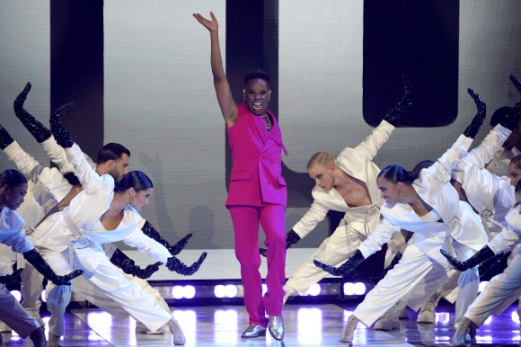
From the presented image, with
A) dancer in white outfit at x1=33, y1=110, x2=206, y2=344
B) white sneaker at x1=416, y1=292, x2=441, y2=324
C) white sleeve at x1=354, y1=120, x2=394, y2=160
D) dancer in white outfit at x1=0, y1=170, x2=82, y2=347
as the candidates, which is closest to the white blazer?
white sleeve at x1=354, y1=120, x2=394, y2=160

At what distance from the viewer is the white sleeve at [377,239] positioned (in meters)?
5.64

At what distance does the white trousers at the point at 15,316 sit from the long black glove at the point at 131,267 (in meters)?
0.90

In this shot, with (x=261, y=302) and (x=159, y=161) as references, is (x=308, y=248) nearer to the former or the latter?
(x=159, y=161)

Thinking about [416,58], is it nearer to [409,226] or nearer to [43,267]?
[409,226]

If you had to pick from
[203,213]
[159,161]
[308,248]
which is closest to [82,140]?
[159,161]

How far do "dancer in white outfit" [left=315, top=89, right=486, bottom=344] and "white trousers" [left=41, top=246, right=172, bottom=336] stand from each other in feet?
3.29

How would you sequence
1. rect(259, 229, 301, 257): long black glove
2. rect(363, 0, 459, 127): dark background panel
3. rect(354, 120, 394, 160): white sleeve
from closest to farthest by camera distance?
1. rect(259, 229, 301, 257): long black glove
2. rect(354, 120, 394, 160): white sleeve
3. rect(363, 0, 459, 127): dark background panel

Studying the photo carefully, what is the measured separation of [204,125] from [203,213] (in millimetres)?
676

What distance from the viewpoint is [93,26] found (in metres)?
7.19

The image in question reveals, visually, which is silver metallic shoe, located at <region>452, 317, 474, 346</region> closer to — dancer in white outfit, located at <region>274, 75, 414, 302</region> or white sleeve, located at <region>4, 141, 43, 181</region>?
dancer in white outfit, located at <region>274, 75, 414, 302</region>

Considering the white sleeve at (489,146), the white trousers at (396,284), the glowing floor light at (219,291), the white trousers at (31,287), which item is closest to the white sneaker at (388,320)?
the white trousers at (396,284)

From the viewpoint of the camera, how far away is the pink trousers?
18.1ft

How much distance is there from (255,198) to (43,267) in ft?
4.19

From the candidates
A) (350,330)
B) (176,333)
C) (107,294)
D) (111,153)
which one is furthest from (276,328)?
(111,153)
